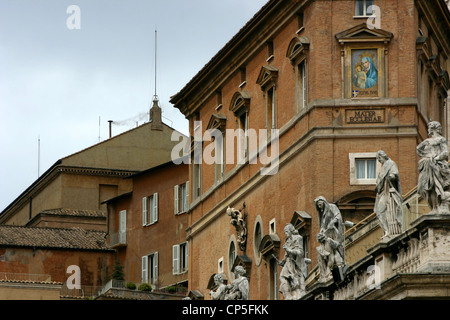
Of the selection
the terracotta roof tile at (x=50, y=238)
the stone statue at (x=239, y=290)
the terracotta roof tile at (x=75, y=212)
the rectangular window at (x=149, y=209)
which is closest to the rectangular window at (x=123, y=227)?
the terracotta roof tile at (x=50, y=238)

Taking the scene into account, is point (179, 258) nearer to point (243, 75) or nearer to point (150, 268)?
point (150, 268)

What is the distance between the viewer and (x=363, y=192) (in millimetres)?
54719

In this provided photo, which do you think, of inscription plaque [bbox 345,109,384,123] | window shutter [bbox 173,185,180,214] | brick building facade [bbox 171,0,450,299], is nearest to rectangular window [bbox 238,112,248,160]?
brick building facade [bbox 171,0,450,299]

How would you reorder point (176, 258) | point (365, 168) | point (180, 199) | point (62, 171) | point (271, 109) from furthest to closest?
point (62, 171)
point (180, 199)
point (176, 258)
point (271, 109)
point (365, 168)

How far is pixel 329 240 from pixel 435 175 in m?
5.68

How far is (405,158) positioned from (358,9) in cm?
566

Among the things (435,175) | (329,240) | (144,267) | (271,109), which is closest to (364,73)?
(271,109)

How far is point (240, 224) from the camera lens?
6181 centimetres

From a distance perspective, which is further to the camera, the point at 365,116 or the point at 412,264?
the point at 365,116

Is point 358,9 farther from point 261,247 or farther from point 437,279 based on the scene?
point 437,279

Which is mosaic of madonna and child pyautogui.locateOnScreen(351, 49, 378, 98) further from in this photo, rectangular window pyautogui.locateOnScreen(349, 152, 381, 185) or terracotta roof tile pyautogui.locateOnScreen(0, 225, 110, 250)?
terracotta roof tile pyautogui.locateOnScreen(0, 225, 110, 250)

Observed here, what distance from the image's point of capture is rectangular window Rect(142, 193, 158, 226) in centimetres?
8369

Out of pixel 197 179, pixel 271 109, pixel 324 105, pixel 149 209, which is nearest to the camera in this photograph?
pixel 324 105
